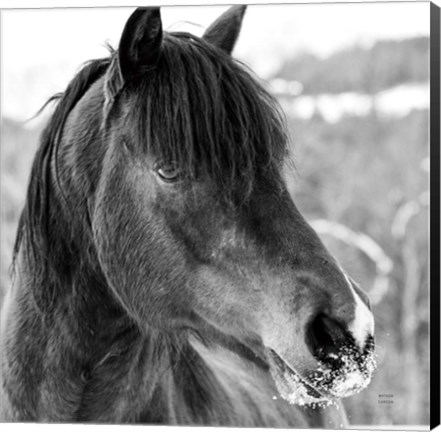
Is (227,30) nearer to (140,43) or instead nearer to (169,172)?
(140,43)

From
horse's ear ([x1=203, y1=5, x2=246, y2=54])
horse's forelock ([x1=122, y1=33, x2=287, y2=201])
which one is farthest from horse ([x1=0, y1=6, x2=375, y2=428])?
horse's ear ([x1=203, y1=5, x2=246, y2=54])

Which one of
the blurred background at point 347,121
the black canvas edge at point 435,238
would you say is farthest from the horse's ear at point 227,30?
the black canvas edge at point 435,238

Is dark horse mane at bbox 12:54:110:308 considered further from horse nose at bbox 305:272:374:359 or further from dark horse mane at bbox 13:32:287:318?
horse nose at bbox 305:272:374:359

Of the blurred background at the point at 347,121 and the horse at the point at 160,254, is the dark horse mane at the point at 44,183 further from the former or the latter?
the blurred background at the point at 347,121

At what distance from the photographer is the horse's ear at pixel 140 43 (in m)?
1.63

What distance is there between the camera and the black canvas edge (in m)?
2.31

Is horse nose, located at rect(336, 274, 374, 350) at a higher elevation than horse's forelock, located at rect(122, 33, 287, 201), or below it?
below

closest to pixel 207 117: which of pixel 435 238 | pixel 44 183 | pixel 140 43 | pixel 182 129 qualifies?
pixel 182 129

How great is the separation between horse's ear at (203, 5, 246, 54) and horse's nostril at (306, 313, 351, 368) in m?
0.77

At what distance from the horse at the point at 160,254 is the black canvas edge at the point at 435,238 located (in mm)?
734

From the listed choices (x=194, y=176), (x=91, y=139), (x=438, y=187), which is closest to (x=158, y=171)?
(x=194, y=176)

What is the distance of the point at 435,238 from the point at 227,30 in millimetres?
863

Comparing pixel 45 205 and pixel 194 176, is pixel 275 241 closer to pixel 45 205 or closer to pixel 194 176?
pixel 194 176

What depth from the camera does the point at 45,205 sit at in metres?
1.77
